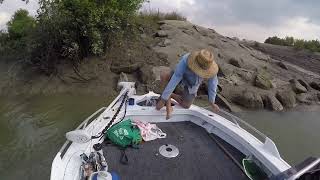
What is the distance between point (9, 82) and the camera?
1218 centimetres

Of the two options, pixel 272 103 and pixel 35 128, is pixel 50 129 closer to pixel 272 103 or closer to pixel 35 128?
pixel 35 128

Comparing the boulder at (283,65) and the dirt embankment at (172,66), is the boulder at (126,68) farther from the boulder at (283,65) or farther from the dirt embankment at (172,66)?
the boulder at (283,65)

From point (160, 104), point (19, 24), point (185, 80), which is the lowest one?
point (160, 104)

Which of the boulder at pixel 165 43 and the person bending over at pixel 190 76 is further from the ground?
the person bending over at pixel 190 76

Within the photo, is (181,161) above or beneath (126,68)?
above

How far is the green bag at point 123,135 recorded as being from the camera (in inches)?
191

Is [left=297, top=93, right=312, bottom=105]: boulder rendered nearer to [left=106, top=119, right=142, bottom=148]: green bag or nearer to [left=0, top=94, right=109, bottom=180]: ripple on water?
[left=0, top=94, right=109, bottom=180]: ripple on water

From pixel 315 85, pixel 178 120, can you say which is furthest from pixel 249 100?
pixel 178 120

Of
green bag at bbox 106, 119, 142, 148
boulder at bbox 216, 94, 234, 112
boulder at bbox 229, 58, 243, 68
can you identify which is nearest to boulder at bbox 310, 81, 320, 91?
boulder at bbox 229, 58, 243, 68

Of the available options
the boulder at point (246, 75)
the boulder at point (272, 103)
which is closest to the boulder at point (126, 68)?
the boulder at point (246, 75)

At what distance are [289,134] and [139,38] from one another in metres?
6.87

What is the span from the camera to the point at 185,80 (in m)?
5.82

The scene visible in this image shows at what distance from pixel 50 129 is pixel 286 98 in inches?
295

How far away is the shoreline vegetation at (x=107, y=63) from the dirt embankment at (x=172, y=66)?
0.03 meters
